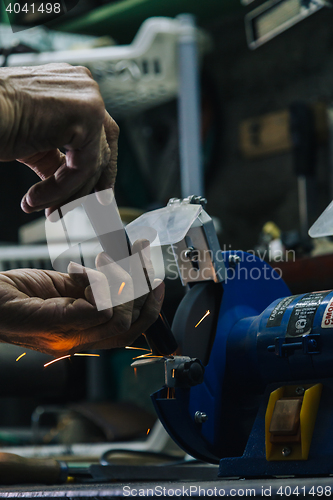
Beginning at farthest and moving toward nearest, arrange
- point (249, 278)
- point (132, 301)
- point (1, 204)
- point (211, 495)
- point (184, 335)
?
point (1, 204)
point (249, 278)
point (184, 335)
point (132, 301)
point (211, 495)

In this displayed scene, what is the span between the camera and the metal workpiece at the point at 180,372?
76 centimetres

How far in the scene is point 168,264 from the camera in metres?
1.39

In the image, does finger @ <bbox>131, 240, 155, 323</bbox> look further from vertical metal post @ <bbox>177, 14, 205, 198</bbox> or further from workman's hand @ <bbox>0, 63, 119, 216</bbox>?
vertical metal post @ <bbox>177, 14, 205, 198</bbox>

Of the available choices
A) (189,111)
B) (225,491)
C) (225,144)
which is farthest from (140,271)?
(225,144)

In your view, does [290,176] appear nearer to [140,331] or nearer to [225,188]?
[225,188]

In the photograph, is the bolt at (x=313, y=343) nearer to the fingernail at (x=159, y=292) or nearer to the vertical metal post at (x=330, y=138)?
the fingernail at (x=159, y=292)

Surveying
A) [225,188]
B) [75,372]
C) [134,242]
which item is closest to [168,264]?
[134,242]

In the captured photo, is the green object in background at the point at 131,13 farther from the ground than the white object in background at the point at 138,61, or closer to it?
farther from the ground

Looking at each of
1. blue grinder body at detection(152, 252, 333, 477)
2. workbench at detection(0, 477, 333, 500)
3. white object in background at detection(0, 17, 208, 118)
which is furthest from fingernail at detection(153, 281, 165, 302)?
white object in background at detection(0, 17, 208, 118)

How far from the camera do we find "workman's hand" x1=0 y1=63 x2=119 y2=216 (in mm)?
563

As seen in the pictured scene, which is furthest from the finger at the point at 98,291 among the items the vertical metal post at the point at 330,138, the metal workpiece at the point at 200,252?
the vertical metal post at the point at 330,138

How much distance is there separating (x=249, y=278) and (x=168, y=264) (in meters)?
0.48

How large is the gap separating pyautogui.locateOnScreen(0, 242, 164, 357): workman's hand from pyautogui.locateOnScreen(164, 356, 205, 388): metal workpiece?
69mm

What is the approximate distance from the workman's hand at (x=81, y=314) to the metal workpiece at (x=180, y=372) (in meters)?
0.07
